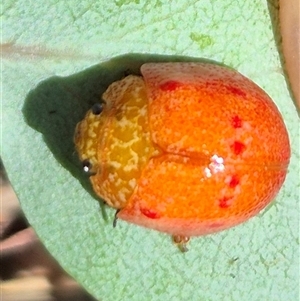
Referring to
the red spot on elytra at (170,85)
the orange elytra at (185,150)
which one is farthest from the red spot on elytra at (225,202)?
the red spot on elytra at (170,85)

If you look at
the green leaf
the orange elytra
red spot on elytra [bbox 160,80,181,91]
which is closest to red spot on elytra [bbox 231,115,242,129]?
the orange elytra

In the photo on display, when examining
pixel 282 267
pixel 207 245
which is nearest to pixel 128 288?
pixel 207 245

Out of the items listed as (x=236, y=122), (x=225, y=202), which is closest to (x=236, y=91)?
(x=236, y=122)

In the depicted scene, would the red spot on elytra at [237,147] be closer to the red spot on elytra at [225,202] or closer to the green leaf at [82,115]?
the red spot on elytra at [225,202]

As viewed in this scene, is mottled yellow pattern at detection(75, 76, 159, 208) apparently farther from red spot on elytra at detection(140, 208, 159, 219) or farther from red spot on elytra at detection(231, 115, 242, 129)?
red spot on elytra at detection(231, 115, 242, 129)

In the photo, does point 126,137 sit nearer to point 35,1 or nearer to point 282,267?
point 35,1

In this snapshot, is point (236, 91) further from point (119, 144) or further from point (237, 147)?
point (119, 144)
